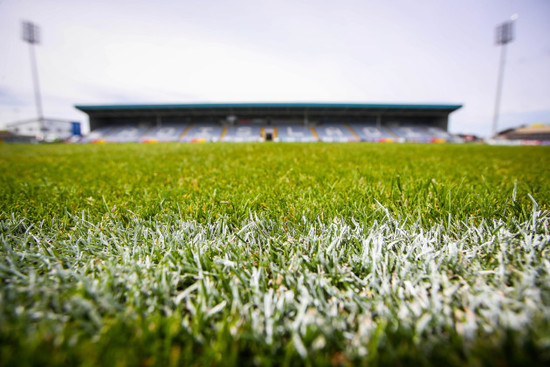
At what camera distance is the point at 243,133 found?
27.6 meters

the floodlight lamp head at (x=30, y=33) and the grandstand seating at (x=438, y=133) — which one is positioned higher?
the floodlight lamp head at (x=30, y=33)

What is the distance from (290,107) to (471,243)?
27302mm

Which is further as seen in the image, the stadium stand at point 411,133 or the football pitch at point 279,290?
the stadium stand at point 411,133

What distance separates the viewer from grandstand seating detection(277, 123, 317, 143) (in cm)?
2573

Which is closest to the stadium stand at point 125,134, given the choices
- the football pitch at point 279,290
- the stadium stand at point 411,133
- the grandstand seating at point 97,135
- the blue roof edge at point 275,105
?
the grandstand seating at point 97,135

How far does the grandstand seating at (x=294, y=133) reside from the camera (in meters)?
25.7

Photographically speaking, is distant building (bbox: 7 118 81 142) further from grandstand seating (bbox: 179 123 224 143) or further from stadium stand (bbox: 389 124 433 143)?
stadium stand (bbox: 389 124 433 143)

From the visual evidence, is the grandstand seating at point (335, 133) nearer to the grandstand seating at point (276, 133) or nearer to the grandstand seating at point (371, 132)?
the grandstand seating at point (276, 133)

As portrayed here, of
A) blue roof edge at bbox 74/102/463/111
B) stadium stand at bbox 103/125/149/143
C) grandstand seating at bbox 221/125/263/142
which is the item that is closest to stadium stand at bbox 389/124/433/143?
blue roof edge at bbox 74/102/463/111

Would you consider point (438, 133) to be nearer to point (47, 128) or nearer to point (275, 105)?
point (275, 105)

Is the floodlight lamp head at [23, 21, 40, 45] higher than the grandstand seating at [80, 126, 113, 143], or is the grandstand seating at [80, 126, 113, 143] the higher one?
the floodlight lamp head at [23, 21, 40, 45]

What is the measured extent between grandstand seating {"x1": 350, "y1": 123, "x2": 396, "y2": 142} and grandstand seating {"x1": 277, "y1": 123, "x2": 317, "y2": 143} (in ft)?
19.4

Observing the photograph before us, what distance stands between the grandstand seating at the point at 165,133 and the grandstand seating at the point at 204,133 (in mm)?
1071

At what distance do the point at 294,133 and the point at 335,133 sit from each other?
506 centimetres
